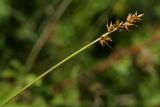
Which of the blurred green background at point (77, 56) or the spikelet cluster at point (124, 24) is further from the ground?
the blurred green background at point (77, 56)

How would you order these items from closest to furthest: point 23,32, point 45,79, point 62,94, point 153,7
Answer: point 62,94, point 45,79, point 23,32, point 153,7

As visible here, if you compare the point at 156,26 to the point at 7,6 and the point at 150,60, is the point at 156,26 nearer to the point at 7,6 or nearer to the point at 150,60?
the point at 150,60

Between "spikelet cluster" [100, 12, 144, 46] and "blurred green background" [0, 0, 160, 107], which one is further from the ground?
"blurred green background" [0, 0, 160, 107]

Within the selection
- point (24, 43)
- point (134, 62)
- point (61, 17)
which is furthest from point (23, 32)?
point (134, 62)

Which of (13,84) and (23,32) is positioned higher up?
(23,32)

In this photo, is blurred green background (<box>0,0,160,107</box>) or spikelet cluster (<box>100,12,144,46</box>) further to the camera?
blurred green background (<box>0,0,160,107</box>)

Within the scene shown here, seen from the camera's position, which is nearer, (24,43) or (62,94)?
(62,94)

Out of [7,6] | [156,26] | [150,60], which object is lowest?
[150,60]

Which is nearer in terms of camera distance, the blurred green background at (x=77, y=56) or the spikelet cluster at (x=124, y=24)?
the spikelet cluster at (x=124, y=24)
